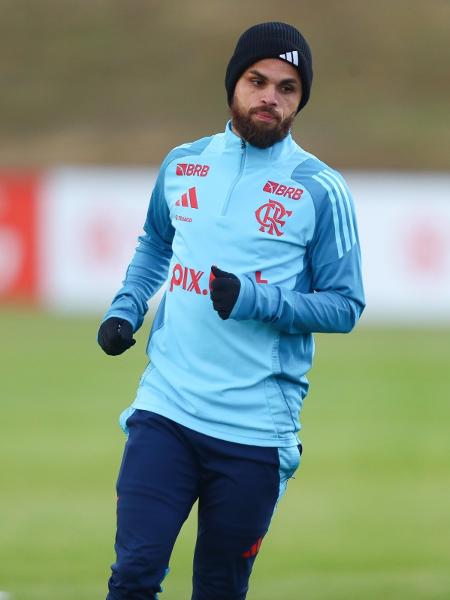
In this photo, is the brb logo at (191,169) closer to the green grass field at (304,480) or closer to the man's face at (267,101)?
the man's face at (267,101)

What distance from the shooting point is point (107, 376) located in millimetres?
13094

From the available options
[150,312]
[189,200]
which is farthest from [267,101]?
[150,312]

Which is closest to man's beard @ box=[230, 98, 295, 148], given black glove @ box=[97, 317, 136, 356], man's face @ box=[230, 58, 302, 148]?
man's face @ box=[230, 58, 302, 148]

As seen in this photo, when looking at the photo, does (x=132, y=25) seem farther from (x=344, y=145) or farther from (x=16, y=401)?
(x=16, y=401)

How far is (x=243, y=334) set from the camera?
4199 mm

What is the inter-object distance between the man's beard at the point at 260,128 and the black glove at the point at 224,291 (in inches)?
19.1

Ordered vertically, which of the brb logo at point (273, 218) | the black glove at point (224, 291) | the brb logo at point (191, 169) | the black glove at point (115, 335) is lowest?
the black glove at point (115, 335)

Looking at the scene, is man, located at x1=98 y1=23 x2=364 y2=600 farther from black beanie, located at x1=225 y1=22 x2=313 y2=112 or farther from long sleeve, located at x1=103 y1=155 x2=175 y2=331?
long sleeve, located at x1=103 y1=155 x2=175 y2=331

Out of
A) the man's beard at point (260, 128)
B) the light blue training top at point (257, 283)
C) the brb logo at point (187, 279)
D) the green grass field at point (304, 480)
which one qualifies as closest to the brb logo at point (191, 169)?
the light blue training top at point (257, 283)

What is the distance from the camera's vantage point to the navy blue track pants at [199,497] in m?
4.07

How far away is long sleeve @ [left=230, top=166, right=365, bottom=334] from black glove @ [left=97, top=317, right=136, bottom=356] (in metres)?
0.48

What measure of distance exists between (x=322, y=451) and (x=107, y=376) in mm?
3698

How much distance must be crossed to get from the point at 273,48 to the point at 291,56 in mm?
62

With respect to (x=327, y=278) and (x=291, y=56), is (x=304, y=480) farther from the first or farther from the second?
(x=291, y=56)
